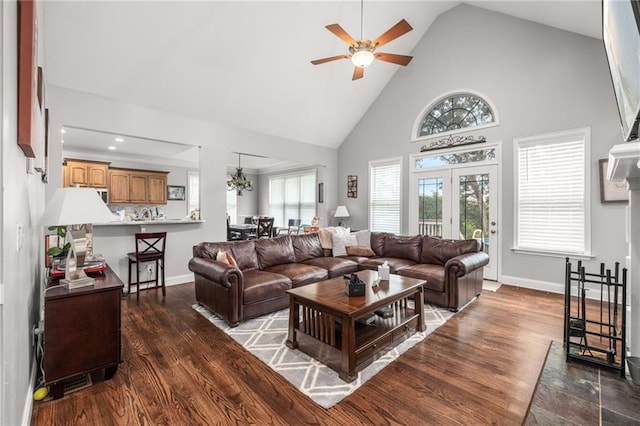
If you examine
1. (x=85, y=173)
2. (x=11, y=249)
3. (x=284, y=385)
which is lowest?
(x=284, y=385)

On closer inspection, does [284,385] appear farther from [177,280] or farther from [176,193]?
[176,193]

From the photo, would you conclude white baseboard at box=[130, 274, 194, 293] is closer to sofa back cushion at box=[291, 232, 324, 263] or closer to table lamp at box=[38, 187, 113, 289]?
sofa back cushion at box=[291, 232, 324, 263]

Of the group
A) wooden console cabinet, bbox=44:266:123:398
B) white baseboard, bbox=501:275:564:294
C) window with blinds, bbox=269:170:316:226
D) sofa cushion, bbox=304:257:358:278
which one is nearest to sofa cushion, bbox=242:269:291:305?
sofa cushion, bbox=304:257:358:278

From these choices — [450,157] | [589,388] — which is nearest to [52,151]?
[589,388]

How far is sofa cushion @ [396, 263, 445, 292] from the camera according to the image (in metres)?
3.60

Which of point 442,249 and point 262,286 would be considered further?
point 442,249

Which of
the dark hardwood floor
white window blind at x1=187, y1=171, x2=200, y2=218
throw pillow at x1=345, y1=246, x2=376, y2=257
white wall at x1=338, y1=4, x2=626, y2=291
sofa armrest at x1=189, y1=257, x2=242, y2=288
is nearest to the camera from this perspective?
the dark hardwood floor

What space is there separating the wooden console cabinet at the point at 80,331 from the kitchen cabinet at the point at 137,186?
18.5 feet

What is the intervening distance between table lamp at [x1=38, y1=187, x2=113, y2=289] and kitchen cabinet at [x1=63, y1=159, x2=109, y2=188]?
547 cm

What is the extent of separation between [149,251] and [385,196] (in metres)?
4.74

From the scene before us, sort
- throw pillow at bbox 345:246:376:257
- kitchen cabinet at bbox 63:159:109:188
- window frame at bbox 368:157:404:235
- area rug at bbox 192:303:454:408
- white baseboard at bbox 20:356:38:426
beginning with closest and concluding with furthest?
1. white baseboard at bbox 20:356:38:426
2. area rug at bbox 192:303:454:408
3. throw pillow at bbox 345:246:376:257
4. window frame at bbox 368:157:404:235
5. kitchen cabinet at bbox 63:159:109:188

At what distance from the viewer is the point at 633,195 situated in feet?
6.69

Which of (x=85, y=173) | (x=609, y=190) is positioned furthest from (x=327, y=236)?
(x=85, y=173)

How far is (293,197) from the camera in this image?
965 centimetres
